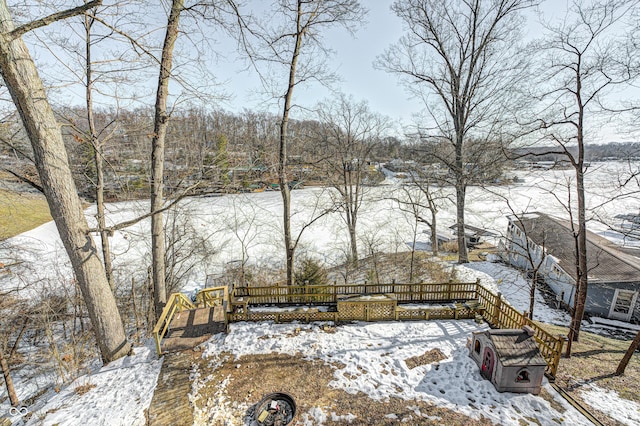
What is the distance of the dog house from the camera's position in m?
5.30

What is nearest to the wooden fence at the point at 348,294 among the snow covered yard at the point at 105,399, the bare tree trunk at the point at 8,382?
the snow covered yard at the point at 105,399

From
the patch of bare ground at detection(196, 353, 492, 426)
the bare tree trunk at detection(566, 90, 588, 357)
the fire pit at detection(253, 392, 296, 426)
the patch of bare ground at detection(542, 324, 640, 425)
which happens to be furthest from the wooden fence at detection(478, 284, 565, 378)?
the fire pit at detection(253, 392, 296, 426)

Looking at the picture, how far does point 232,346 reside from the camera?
652 cm

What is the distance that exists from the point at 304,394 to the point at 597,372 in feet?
27.1

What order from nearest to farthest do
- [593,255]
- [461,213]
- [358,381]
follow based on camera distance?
[358,381] < [593,255] < [461,213]

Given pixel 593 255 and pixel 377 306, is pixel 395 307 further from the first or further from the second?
pixel 593 255

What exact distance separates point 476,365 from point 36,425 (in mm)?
8627

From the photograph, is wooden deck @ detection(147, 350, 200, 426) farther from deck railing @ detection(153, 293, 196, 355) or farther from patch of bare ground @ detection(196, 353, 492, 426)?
deck railing @ detection(153, 293, 196, 355)

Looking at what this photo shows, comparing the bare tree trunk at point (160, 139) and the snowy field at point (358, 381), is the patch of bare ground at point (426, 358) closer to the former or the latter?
the snowy field at point (358, 381)

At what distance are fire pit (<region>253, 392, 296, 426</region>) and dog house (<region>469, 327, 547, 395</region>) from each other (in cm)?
432

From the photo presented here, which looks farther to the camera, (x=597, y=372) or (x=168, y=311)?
(x=597, y=372)

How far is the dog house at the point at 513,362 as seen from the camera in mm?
5305

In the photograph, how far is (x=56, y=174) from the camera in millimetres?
4168

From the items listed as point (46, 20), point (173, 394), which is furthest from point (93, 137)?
point (173, 394)
